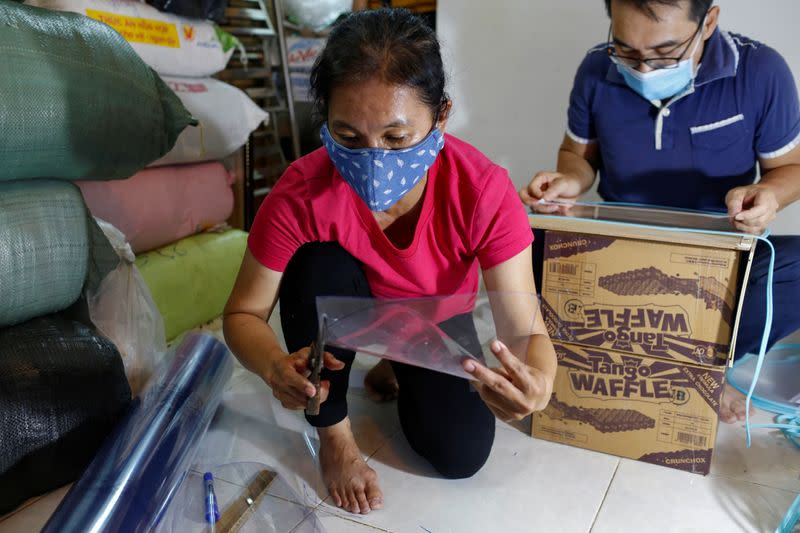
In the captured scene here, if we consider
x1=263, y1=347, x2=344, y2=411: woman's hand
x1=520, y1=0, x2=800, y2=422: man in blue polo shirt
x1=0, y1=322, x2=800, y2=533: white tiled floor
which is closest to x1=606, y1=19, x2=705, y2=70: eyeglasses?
x1=520, y1=0, x2=800, y2=422: man in blue polo shirt

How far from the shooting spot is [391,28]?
96 cm

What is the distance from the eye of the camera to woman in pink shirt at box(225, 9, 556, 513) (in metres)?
0.93

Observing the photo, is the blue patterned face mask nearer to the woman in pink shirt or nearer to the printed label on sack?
the woman in pink shirt

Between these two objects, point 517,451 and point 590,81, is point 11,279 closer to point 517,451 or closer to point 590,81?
point 517,451

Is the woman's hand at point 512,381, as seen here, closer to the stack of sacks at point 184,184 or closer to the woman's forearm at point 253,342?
the woman's forearm at point 253,342

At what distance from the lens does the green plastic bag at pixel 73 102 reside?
118cm

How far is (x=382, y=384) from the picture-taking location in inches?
60.6

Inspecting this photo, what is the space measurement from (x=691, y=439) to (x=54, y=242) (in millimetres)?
1245

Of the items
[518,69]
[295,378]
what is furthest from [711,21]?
[295,378]

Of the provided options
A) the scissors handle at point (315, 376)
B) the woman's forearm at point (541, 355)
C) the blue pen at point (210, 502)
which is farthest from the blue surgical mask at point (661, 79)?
the blue pen at point (210, 502)

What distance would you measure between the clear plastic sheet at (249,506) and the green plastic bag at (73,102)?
25.9 inches

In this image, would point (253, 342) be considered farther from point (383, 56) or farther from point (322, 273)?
point (383, 56)

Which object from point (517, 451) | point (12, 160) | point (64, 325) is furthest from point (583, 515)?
point (12, 160)

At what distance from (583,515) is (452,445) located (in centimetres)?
25
